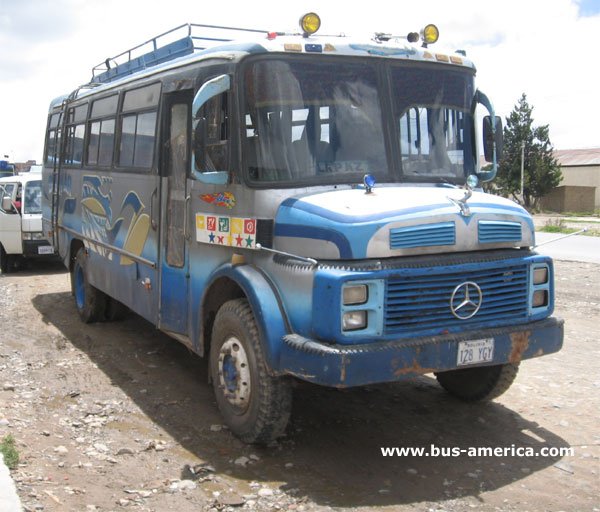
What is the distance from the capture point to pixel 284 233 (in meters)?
4.88

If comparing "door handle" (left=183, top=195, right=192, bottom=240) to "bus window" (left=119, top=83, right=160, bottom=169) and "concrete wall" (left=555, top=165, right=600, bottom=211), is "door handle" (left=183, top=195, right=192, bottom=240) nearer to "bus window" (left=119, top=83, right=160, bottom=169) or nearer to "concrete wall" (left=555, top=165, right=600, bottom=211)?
"bus window" (left=119, top=83, right=160, bottom=169)

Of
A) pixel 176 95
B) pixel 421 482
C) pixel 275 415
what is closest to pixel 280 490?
pixel 275 415

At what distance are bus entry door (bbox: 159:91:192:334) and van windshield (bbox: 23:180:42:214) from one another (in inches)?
360

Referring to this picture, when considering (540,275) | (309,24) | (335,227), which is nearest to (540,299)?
(540,275)

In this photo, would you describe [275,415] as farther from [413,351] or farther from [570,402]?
[570,402]

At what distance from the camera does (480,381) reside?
236 inches

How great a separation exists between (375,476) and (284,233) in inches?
66.9

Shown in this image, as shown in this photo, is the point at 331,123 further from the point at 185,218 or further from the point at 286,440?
the point at 286,440

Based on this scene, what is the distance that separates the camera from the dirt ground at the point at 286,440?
14.4ft

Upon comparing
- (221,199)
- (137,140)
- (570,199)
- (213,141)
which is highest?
(137,140)

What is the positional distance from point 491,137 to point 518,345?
6.35 feet

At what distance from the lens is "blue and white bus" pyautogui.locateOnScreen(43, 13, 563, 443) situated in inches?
177

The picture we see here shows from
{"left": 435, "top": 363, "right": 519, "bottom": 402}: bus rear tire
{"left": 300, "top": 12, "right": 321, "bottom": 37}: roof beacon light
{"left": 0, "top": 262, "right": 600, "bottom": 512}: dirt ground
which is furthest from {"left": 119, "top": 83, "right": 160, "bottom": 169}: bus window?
{"left": 435, "top": 363, "right": 519, "bottom": 402}: bus rear tire

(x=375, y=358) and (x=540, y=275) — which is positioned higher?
(x=540, y=275)
